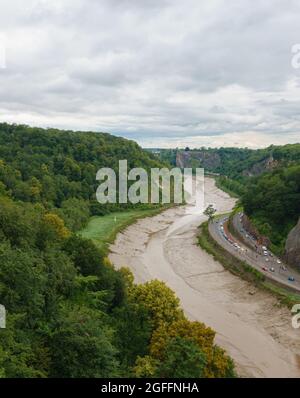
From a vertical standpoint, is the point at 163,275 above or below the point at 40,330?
below

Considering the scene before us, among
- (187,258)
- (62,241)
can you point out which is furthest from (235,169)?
(62,241)

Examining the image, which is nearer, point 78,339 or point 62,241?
point 78,339

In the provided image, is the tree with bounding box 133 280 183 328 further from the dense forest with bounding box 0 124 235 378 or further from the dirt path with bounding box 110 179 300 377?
the dirt path with bounding box 110 179 300 377

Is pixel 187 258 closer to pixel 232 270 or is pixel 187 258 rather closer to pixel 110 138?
pixel 232 270

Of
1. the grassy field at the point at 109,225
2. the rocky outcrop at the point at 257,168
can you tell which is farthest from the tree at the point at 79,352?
the rocky outcrop at the point at 257,168

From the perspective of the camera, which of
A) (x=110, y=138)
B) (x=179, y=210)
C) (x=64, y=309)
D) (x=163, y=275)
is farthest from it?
(x=110, y=138)
